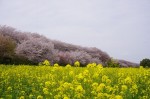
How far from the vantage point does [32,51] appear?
2662cm

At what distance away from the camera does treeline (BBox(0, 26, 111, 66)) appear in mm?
22239

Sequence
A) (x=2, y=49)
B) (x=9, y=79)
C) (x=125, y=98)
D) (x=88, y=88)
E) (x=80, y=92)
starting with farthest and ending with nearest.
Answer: (x=2, y=49) < (x=9, y=79) < (x=88, y=88) < (x=125, y=98) < (x=80, y=92)

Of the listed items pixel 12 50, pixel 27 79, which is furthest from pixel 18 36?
Answer: pixel 27 79

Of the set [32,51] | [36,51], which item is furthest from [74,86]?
[32,51]

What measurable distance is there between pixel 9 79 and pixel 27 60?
41.8 ft

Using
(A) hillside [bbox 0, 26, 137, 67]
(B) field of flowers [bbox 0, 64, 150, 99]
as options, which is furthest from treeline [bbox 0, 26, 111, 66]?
(B) field of flowers [bbox 0, 64, 150, 99]

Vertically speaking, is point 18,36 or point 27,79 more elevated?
point 18,36

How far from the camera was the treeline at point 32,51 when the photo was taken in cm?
2224

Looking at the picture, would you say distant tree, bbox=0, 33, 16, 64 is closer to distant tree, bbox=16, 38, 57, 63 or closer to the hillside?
the hillside

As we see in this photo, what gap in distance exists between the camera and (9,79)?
1241 cm

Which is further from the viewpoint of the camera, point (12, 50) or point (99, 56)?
point (99, 56)

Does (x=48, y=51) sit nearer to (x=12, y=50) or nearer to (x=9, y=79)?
(x=12, y=50)

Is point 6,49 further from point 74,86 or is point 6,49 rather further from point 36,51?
point 74,86

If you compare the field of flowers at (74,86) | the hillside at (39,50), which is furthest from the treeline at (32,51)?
the field of flowers at (74,86)
